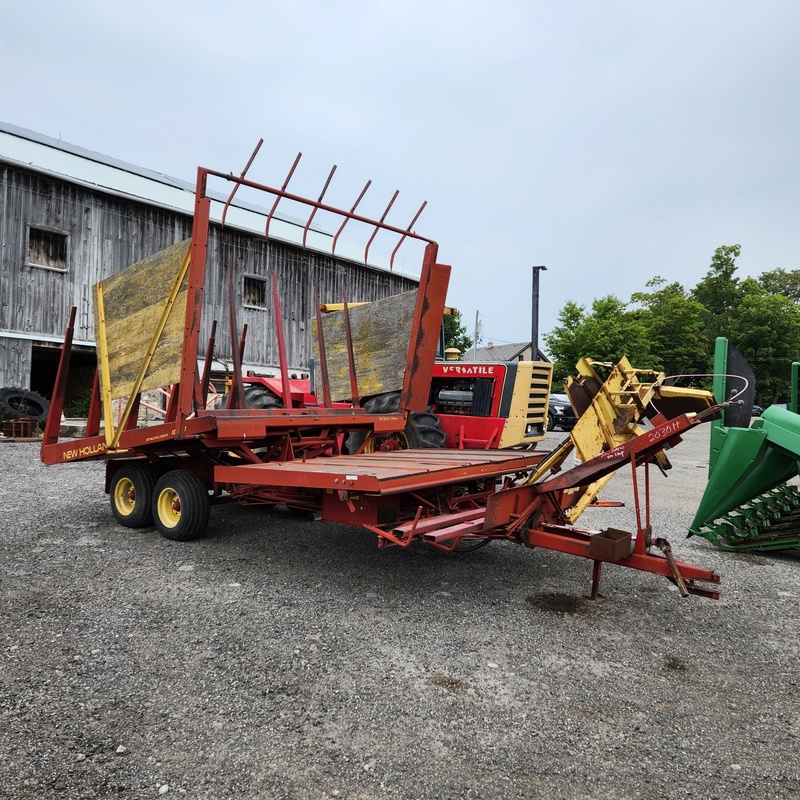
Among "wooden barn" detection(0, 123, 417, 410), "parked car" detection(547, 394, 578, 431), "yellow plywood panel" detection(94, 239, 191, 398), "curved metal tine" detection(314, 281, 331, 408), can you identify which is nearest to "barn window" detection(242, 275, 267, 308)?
"wooden barn" detection(0, 123, 417, 410)

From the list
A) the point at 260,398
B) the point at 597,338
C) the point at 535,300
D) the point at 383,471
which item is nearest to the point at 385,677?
the point at 383,471

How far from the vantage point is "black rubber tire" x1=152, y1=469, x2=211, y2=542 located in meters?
5.45

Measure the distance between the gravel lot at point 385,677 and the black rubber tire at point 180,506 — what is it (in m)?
0.24

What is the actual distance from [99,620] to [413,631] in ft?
6.18

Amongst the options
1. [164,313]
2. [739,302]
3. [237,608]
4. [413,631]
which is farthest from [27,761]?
[739,302]

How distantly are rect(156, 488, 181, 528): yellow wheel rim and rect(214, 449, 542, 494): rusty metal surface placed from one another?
105 centimetres

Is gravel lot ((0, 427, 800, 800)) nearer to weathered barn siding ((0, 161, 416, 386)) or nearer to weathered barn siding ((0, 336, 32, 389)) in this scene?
weathered barn siding ((0, 161, 416, 386))

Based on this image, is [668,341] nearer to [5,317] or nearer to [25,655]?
[5,317]

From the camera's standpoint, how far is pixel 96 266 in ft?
55.2

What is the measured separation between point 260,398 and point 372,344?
3721 mm

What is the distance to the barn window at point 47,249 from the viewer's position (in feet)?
Result: 51.9

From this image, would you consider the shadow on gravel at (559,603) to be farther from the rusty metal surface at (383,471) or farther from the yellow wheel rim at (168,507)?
the yellow wheel rim at (168,507)

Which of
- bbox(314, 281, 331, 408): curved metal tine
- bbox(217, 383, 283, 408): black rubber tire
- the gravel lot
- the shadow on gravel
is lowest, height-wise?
the gravel lot

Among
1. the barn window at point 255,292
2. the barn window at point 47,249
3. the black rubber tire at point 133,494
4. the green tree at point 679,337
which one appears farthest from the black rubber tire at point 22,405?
the green tree at point 679,337
